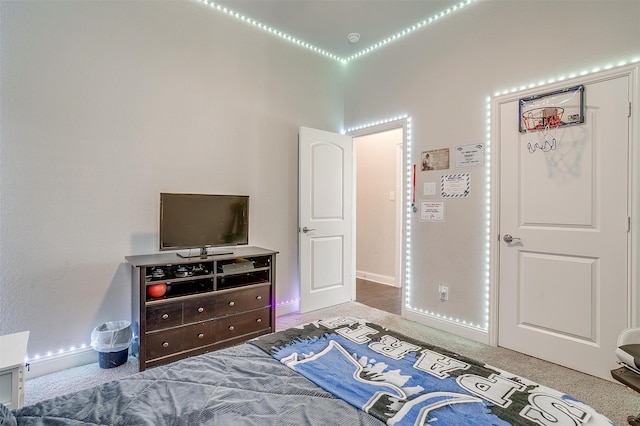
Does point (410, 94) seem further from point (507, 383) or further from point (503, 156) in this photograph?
point (507, 383)

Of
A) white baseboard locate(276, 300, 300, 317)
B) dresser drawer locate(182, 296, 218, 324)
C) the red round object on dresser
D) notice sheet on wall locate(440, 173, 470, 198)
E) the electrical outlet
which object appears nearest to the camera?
the red round object on dresser

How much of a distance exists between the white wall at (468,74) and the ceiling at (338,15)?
0.63ft

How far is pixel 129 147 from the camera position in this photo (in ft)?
8.62

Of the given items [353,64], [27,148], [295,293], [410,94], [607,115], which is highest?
[353,64]

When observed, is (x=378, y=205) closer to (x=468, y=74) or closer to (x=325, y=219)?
(x=325, y=219)

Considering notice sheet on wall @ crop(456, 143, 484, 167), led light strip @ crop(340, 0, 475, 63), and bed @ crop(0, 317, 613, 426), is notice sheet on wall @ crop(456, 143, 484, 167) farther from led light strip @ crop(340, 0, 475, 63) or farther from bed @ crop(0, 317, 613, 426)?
bed @ crop(0, 317, 613, 426)

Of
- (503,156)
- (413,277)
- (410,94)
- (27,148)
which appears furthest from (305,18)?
(413,277)

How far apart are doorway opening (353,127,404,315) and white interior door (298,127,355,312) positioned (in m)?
0.74

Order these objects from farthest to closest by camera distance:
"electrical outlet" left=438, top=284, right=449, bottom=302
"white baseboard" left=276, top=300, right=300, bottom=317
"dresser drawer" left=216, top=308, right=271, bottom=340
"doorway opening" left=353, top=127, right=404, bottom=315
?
"doorway opening" left=353, top=127, right=404, bottom=315 < "white baseboard" left=276, top=300, right=300, bottom=317 < "electrical outlet" left=438, top=284, right=449, bottom=302 < "dresser drawer" left=216, top=308, right=271, bottom=340

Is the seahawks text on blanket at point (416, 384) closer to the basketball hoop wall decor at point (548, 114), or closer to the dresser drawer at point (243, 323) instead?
the dresser drawer at point (243, 323)

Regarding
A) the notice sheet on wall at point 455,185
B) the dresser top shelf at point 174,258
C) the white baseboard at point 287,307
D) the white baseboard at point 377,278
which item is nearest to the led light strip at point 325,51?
the notice sheet on wall at point 455,185

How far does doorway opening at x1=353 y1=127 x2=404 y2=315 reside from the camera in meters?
4.90

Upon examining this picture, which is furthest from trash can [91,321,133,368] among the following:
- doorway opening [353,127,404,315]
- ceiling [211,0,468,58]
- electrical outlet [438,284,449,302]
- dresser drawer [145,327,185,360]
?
ceiling [211,0,468,58]

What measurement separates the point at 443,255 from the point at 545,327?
98 centimetres
